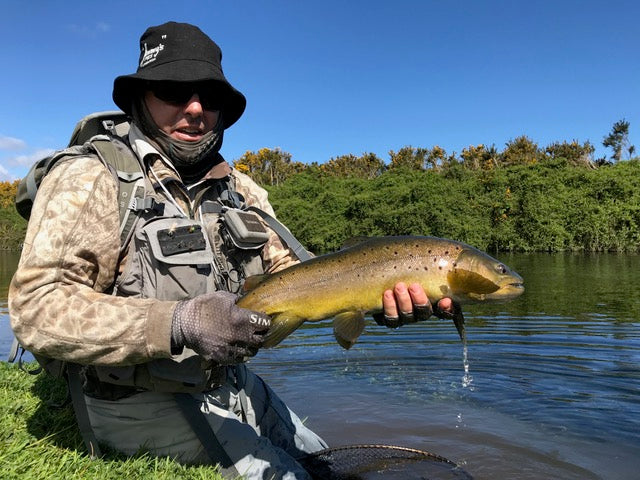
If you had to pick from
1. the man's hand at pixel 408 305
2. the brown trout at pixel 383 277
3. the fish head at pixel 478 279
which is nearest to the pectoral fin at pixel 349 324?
the brown trout at pixel 383 277

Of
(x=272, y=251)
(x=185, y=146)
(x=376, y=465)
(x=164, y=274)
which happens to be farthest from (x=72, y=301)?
(x=376, y=465)

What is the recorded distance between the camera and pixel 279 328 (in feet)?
9.38

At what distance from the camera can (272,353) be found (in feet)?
34.1

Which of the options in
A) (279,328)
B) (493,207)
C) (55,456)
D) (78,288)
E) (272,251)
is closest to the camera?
(78,288)

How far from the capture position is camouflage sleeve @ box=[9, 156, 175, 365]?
254 centimetres

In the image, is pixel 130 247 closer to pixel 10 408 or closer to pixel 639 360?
pixel 10 408

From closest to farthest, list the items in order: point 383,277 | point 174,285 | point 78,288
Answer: point 78,288 → point 174,285 → point 383,277

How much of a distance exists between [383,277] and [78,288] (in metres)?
1.63

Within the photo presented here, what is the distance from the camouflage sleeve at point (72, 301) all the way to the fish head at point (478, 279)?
1592 millimetres

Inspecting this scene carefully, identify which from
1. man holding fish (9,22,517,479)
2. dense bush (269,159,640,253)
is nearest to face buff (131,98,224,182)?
man holding fish (9,22,517,479)

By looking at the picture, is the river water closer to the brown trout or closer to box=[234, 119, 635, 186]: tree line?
the brown trout

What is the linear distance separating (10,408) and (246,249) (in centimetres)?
229

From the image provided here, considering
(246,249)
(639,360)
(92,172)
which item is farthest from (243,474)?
(639,360)

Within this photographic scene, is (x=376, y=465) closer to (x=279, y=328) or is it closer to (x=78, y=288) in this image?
(x=279, y=328)
